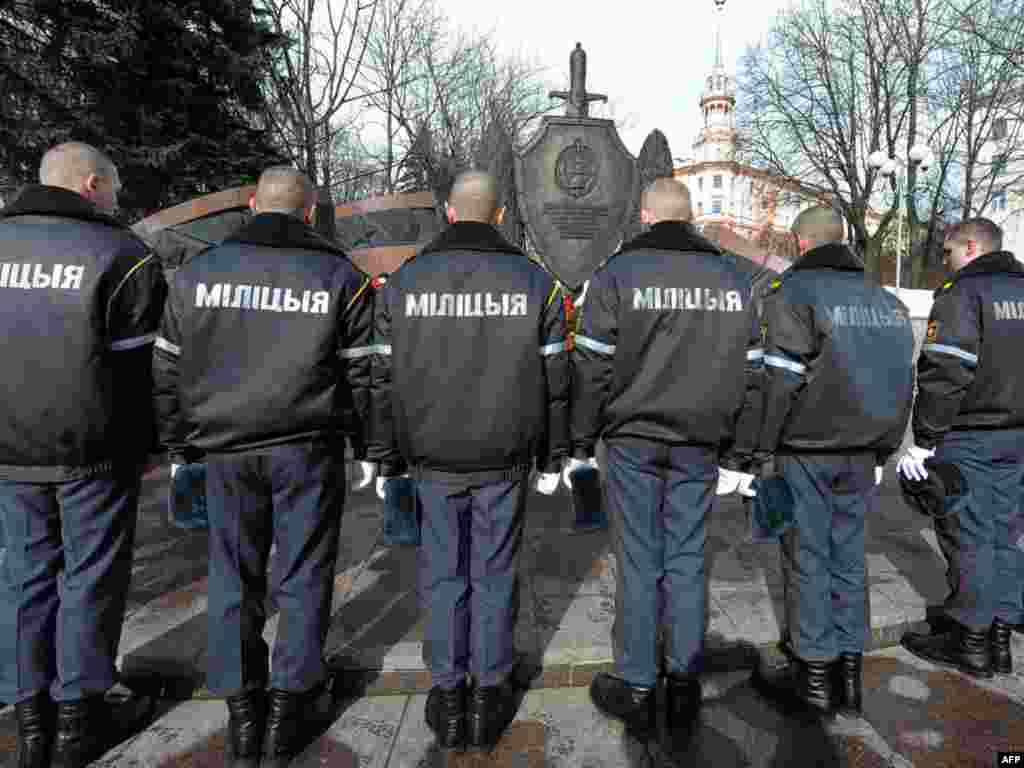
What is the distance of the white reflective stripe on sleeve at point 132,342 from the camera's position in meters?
2.50

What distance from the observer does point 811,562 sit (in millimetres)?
2832

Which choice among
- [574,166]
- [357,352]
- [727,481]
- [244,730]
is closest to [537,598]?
[727,481]

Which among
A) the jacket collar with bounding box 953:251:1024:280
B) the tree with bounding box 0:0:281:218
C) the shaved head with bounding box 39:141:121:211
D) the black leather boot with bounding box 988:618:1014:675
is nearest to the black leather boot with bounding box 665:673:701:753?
the black leather boot with bounding box 988:618:1014:675

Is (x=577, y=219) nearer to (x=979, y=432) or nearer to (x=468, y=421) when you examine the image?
(x=979, y=432)

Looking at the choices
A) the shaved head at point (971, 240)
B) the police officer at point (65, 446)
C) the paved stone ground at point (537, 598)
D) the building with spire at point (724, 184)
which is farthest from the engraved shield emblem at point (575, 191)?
the building with spire at point (724, 184)

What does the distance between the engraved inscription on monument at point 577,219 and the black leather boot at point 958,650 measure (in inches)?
202

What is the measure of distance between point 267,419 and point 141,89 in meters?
11.1

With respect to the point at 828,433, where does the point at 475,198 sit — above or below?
above

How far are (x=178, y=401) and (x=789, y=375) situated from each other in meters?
2.54

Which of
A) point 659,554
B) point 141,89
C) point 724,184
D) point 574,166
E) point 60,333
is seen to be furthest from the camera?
point 724,184

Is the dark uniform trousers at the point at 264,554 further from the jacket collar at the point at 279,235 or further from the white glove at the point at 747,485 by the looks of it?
the white glove at the point at 747,485

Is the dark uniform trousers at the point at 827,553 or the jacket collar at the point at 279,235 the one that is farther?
the dark uniform trousers at the point at 827,553

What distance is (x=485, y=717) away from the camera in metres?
2.52

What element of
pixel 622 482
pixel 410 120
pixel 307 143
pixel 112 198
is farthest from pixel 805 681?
pixel 410 120
